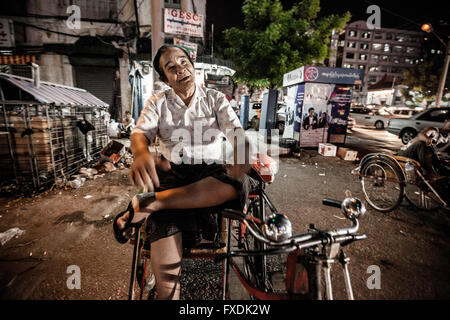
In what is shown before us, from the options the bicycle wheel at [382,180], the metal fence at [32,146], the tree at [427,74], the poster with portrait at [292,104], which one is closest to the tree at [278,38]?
the poster with portrait at [292,104]

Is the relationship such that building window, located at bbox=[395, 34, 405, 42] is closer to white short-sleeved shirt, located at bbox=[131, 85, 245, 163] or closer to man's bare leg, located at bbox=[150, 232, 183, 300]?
white short-sleeved shirt, located at bbox=[131, 85, 245, 163]

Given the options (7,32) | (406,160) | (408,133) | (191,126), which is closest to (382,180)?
(406,160)

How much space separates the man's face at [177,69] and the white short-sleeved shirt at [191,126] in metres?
0.10

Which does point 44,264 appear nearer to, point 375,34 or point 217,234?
point 217,234

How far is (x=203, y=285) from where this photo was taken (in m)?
2.33

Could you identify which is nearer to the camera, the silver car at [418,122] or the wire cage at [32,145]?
the wire cage at [32,145]

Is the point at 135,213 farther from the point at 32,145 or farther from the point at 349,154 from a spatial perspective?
the point at 349,154

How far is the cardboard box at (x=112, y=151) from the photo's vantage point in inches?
248

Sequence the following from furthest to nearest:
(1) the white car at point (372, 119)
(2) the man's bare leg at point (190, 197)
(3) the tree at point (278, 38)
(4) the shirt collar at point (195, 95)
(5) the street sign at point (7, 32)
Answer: (1) the white car at point (372, 119), (3) the tree at point (278, 38), (5) the street sign at point (7, 32), (4) the shirt collar at point (195, 95), (2) the man's bare leg at point (190, 197)

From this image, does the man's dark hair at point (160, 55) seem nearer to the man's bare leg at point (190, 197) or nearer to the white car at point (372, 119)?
the man's bare leg at point (190, 197)

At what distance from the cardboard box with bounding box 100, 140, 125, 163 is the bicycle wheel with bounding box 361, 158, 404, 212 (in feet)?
21.6

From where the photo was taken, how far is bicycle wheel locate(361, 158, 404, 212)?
3760 mm

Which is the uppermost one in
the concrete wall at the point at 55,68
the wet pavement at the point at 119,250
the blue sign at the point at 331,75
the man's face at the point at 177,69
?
the concrete wall at the point at 55,68

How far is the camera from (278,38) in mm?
13859
